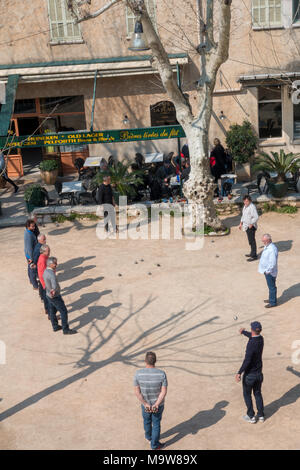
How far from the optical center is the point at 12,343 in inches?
454

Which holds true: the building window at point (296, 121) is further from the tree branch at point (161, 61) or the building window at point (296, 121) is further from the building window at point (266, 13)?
the tree branch at point (161, 61)

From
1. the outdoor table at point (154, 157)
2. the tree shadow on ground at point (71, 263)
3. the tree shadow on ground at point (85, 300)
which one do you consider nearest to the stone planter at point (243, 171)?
the outdoor table at point (154, 157)

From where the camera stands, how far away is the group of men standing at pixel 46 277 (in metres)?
11.3

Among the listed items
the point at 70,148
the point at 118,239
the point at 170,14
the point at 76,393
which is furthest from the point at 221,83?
the point at 76,393

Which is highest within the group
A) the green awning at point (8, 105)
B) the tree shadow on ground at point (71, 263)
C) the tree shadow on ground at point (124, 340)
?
the green awning at point (8, 105)

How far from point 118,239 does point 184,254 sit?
6.85 ft

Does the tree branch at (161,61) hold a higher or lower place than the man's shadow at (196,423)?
higher

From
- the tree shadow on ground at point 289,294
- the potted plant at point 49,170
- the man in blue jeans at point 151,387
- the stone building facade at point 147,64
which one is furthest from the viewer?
the potted plant at point 49,170

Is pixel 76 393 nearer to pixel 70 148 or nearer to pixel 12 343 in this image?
pixel 12 343

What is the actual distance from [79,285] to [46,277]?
2626 millimetres

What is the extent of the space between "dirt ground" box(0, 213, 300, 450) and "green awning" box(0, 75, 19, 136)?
12.8 feet

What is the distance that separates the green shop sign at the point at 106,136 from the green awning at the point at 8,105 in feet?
1.22

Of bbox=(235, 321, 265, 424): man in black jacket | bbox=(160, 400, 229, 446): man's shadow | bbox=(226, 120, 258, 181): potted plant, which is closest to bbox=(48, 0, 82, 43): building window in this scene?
bbox=(226, 120, 258, 181): potted plant

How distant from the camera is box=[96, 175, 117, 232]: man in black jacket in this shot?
16.8 m
